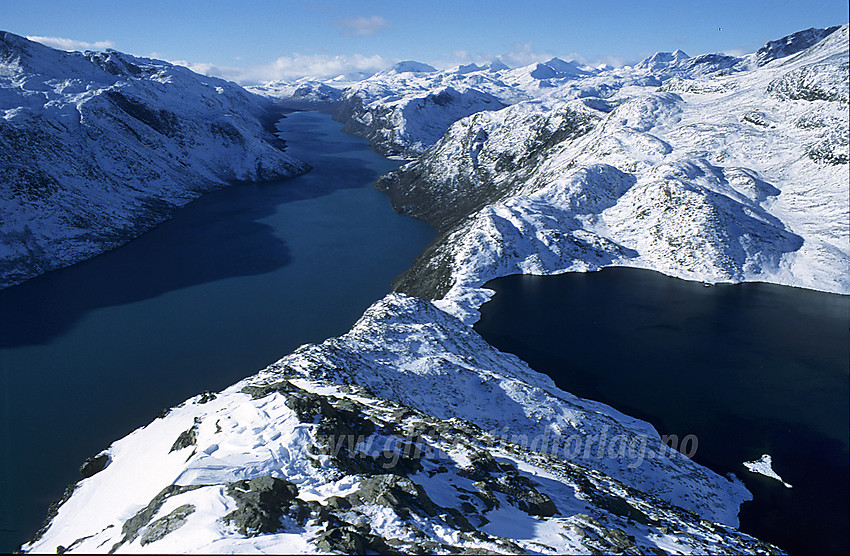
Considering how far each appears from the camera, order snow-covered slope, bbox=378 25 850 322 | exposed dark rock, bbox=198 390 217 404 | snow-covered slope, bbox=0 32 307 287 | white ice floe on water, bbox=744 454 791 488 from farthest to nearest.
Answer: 1. snow-covered slope, bbox=0 32 307 287
2. snow-covered slope, bbox=378 25 850 322
3. white ice floe on water, bbox=744 454 791 488
4. exposed dark rock, bbox=198 390 217 404

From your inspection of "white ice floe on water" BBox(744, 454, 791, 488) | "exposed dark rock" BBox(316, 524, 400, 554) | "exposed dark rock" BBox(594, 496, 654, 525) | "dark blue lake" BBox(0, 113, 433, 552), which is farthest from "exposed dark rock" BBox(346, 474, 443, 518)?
"dark blue lake" BBox(0, 113, 433, 552)

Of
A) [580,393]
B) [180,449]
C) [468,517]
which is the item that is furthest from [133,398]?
[580,393]

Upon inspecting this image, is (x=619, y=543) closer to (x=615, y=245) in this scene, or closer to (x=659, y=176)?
(x=615, y=245)

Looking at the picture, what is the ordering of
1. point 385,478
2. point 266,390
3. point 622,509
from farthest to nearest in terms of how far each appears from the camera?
1. point 266,390
2. point 622,509
3. point 385,478

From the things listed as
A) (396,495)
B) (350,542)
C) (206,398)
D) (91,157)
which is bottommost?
(206,398)

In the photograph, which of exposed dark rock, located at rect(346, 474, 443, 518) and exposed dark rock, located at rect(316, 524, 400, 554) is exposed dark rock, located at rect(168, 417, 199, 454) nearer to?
exposed dark rock, located at rect(346, 474, 443, 518)

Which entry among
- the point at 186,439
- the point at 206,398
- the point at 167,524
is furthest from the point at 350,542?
the point at 206,398

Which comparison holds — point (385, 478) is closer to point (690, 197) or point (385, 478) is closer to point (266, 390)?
point (266, 390)
